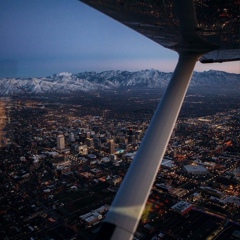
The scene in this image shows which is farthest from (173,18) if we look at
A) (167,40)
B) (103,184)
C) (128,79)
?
(128,79)

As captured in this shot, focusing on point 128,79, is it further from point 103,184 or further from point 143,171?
point 143,171

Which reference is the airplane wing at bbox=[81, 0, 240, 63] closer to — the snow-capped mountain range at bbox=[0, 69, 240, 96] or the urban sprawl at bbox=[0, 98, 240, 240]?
the urban sprawl at bbox=[0, 98, 240, 240]

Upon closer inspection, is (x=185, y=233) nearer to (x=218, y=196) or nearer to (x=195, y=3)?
(x=218, y=196)

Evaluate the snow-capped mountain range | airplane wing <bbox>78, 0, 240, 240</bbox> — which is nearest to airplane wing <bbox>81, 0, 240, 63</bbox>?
airplane wing <bbox>78, 0, 240, 240</bbox>

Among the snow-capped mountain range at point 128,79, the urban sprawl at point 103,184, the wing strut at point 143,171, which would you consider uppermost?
the snow-capped mountain range at point 128,79

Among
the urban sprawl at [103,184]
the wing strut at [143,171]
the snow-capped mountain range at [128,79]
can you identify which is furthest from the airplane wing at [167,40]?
the snow-capped mountain range at [128,79]

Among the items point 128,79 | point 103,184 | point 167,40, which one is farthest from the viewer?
point 128,79

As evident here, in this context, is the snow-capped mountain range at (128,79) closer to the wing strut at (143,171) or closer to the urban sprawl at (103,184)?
the urban sprawl at (103,184)

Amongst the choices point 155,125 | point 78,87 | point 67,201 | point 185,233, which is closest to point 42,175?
point 67,201

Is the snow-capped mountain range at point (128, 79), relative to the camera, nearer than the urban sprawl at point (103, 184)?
No
